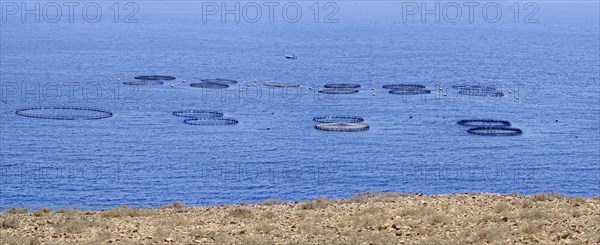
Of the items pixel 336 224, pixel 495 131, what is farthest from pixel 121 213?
pixel 495 131

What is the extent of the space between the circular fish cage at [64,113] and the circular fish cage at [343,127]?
32715 mm

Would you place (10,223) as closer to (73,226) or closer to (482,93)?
(73,226)

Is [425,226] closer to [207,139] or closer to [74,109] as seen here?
[207,139]

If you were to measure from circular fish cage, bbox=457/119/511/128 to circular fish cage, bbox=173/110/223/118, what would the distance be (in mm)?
36958

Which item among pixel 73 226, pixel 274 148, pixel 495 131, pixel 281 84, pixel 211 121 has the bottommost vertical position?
pixel 274 148

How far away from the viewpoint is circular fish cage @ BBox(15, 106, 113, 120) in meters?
150

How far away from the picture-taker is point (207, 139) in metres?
135

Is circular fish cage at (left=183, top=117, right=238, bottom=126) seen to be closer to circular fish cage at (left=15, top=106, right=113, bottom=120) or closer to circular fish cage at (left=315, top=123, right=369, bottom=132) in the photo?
circular fish cage at (left=315, top=123, right=369, bottom=132)

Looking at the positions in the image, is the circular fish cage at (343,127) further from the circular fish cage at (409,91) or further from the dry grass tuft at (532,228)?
the dry grass tuft at (532,228)

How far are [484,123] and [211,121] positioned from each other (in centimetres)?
4131

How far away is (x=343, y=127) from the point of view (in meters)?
147

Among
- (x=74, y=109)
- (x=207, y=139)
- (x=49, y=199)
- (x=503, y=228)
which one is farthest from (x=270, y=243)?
(x=74, y=109)

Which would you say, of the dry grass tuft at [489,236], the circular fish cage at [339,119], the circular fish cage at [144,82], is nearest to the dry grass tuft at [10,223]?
the dry grass tuft at [489,236]

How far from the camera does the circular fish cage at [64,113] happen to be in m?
150
